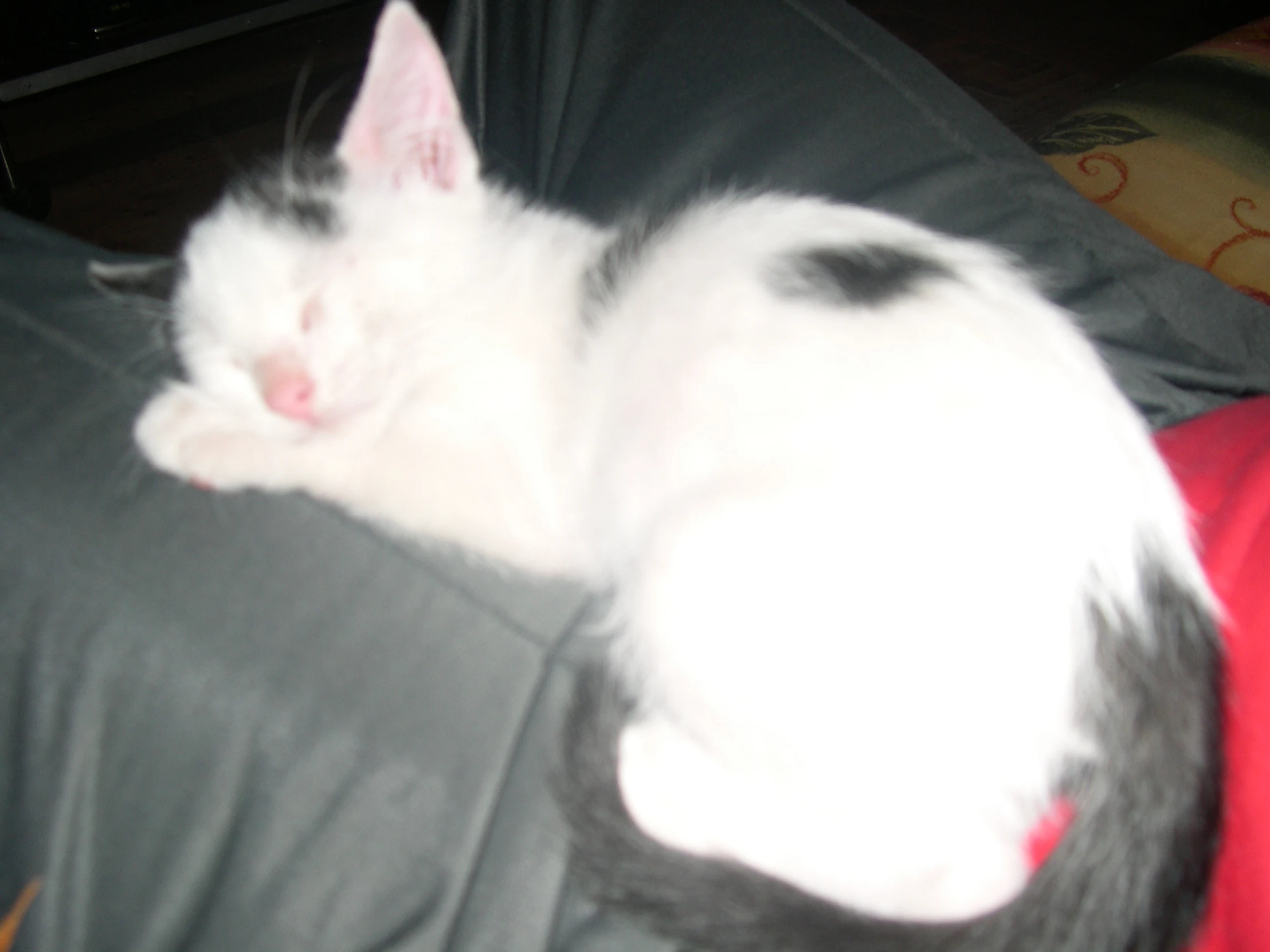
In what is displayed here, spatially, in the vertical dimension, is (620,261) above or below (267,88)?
above

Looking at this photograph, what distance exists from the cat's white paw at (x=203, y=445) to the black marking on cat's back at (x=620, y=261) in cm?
39

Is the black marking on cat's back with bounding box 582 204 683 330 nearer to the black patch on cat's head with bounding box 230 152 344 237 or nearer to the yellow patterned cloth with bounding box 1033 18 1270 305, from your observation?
the black patch on cat's head with bounding box 230 152 344 237

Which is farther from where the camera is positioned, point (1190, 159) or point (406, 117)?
point (1190, 159)

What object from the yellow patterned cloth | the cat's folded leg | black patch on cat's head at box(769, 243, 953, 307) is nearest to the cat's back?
black patch on cat's head at box(769, 243, 953, 307)

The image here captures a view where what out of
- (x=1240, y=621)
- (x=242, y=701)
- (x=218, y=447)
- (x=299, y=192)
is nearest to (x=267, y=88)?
(x=299, y=192)

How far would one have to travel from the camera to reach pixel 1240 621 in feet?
2.74

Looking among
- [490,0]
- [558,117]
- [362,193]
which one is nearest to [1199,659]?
[362,193]

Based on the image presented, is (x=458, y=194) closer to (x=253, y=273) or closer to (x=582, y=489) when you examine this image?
(x=253, y=273)

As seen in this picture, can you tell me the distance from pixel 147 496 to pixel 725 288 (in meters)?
0.64

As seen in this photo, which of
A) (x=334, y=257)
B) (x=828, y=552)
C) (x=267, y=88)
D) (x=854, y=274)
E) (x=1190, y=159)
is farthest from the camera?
(x=267, y=88)

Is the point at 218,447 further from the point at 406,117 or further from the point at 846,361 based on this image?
the point at 846,361

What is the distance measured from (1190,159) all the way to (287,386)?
1521 mm

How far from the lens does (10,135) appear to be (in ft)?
8.46

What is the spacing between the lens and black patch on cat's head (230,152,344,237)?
3.09 ft
